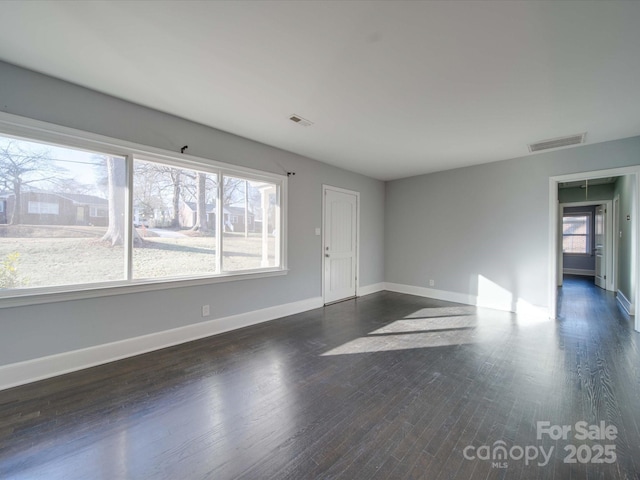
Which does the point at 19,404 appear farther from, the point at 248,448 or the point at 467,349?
the point at 467,349

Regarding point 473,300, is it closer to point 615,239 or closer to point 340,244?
point 340,244

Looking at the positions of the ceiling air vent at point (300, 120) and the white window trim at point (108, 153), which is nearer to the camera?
the white window trim at point (108, 153)

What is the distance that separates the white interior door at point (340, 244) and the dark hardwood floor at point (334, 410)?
1.84m

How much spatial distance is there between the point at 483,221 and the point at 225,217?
181 inches

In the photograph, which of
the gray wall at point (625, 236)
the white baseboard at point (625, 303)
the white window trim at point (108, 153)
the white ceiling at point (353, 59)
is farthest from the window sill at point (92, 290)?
the gray wall at point (625, 236)

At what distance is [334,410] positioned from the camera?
6.49 ft

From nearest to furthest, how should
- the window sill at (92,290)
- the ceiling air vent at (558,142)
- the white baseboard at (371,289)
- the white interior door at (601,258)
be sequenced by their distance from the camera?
the window sill at (92,290)
the ceiling air vent at (558,142)
the white baseboard at (371,289)
the white interior door at (601,258)

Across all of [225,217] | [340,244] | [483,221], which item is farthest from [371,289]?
[225,217]

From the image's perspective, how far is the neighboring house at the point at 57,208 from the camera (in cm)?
227

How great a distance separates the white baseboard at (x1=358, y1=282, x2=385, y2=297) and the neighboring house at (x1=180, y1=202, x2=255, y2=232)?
2.91m

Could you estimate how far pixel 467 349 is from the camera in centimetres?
306

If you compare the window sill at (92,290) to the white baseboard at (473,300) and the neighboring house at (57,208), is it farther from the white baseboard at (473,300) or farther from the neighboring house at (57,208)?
the white baseboard at (473,300)

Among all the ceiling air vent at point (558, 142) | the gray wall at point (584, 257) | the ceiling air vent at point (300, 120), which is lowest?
the gray wall at point (584, 257)

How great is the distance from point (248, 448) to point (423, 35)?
294 cm
